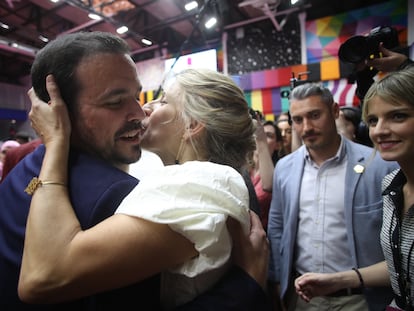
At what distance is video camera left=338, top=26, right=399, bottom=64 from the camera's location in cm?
158

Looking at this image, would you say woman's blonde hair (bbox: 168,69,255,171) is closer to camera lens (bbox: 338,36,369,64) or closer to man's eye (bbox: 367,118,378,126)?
man's eye (bbox: 367,118,378,126)

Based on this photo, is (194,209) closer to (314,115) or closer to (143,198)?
(143,198)

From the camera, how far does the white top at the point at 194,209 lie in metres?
0.63

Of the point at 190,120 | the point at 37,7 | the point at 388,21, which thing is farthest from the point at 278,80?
the point at 190,120

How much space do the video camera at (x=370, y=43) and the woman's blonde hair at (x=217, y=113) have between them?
901 millimetres

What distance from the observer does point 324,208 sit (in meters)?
1.73

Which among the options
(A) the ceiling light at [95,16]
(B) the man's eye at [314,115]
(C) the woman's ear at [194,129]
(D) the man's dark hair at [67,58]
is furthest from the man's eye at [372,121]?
(A) the ceiling light at [95,16]

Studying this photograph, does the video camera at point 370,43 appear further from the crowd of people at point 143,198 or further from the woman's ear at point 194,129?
the woman's ear at point 194,129

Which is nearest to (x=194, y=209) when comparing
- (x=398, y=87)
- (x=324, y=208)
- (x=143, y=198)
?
(x=143, y=198)

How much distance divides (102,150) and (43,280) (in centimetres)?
37

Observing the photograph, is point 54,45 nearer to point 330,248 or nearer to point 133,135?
point 133,135

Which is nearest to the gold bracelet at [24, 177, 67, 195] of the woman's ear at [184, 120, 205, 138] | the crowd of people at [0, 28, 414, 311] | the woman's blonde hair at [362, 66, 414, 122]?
the crowd of people at [0, 28, 414, 311]

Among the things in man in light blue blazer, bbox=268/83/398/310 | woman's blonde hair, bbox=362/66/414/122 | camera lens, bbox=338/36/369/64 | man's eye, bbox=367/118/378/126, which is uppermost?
camera lens, bbox=338/36/369/64

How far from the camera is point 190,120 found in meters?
1.04
